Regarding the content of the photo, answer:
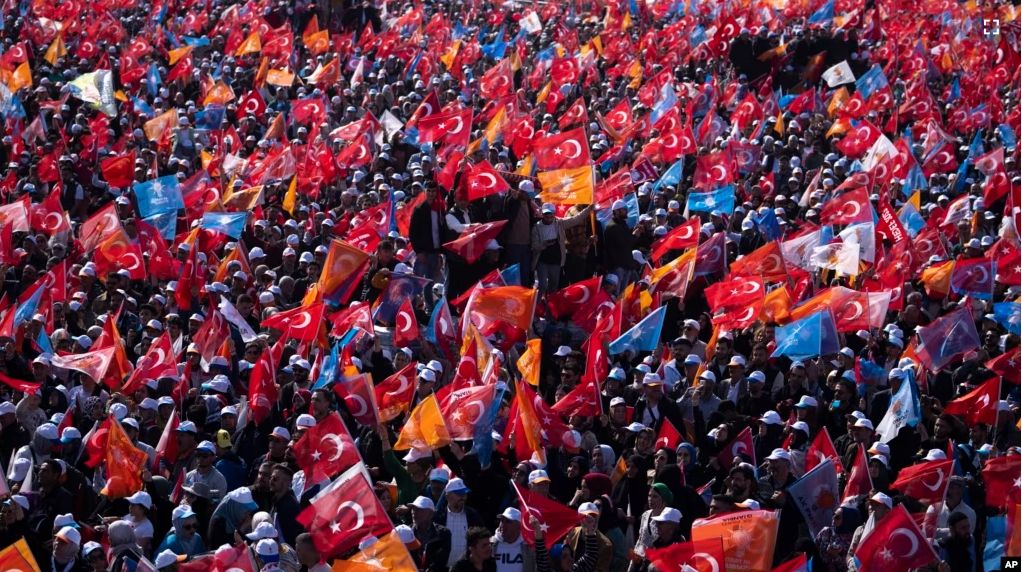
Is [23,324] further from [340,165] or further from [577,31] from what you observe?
[577,31]

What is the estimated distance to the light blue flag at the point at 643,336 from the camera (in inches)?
600

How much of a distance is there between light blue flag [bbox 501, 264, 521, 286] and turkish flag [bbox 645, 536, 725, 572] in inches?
255

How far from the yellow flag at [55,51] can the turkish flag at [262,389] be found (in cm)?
1488

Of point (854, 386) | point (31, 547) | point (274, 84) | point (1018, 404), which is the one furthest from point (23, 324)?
point (274, 84)

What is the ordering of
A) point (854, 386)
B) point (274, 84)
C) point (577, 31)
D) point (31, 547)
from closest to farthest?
point (31, 547) → point (854, 386) → point (274, 84) → point (577, 31)

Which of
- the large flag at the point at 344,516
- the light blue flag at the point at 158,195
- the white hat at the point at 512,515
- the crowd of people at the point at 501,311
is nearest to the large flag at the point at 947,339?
the crowd of people at the point at 501,311

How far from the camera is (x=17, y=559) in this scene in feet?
30.3

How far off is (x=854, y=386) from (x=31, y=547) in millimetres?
6617

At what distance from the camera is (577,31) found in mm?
32281

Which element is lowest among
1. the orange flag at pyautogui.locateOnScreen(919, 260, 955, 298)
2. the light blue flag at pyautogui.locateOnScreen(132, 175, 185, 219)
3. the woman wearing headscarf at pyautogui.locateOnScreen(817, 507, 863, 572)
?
the light blue flag at pyautogui.locateOnScreen(132, 175, 185, 219)

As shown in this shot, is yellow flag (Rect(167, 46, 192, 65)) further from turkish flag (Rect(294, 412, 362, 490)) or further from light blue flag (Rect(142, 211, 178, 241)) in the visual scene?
turkish flag (Rect(294, 412, 362, 490))

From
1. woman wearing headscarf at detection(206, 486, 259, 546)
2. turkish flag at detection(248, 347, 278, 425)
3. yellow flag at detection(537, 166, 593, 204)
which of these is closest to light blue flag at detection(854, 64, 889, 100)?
yellow flag at detection(537, 166, 593, 204)

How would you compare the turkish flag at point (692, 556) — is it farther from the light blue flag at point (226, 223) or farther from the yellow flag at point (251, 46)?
the yellow flag at point (251, 46)

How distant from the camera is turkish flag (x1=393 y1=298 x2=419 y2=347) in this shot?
49.7 ft
